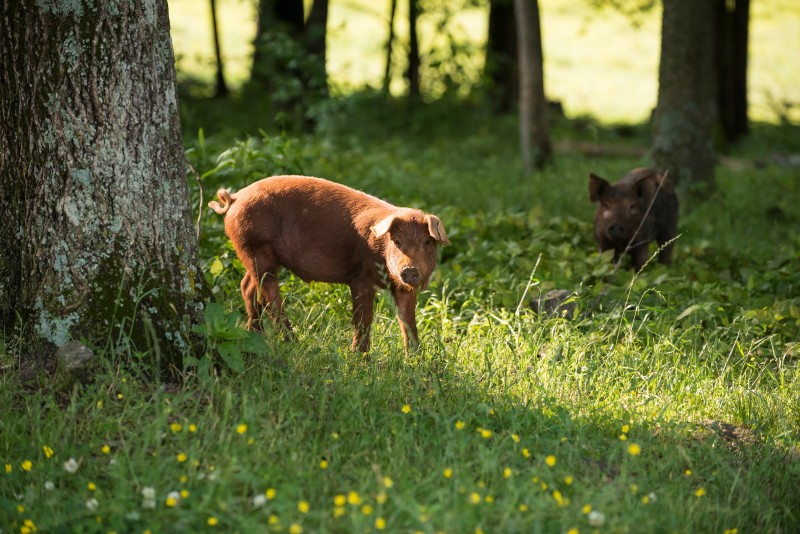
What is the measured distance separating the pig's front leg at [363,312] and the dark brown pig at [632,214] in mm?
3277

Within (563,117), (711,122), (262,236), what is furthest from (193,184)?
(563,117)

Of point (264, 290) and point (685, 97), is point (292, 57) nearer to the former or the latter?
point (685, 97)

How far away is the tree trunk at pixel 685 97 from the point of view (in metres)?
11.1

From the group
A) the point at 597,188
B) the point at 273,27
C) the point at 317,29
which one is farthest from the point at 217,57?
the point at 597,188

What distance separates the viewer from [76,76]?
180 inches

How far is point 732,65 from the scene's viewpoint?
19.3 metres

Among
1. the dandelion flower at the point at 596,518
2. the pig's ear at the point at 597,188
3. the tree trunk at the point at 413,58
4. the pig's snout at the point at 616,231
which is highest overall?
the tree trunk at the point at 413,58

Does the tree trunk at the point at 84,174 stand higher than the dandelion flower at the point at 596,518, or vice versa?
the tree trunk at the point at 84,174

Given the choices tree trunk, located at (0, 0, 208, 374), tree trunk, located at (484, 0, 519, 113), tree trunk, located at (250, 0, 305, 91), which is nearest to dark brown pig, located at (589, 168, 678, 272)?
tree trunk, located at (0, 0, 208, 374)

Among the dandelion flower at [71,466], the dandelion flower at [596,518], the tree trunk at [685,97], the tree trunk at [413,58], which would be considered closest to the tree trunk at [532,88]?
the tree trunk at [685,97]

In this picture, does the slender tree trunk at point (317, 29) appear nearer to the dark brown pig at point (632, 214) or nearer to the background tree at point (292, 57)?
the background tree at point (292, 57)

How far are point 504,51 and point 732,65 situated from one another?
5.04m

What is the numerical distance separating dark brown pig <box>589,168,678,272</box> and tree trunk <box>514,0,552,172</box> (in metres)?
4.75

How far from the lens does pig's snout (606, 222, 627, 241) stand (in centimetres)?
784
